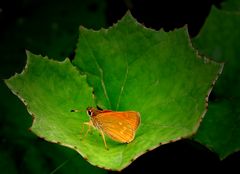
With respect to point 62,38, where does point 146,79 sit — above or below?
above

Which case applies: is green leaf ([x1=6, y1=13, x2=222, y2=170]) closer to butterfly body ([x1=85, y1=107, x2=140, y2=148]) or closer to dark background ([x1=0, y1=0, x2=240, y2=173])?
butterfly body ([x1=85, y1=107, x2=140, y2=148])

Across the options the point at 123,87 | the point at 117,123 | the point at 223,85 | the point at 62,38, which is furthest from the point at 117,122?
the point at 62,38

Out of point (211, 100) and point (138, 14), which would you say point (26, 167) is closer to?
point (211, 100)

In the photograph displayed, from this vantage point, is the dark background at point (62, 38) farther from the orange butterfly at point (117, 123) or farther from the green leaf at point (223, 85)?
the orange butterfly at point (117, 123)

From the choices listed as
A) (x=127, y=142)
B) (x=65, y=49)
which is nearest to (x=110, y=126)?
(x=127, y=142)

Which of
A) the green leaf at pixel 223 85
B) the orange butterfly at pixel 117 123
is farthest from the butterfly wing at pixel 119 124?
the green leaf at pixel 223 85

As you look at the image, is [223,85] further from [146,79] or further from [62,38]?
[62,38]
